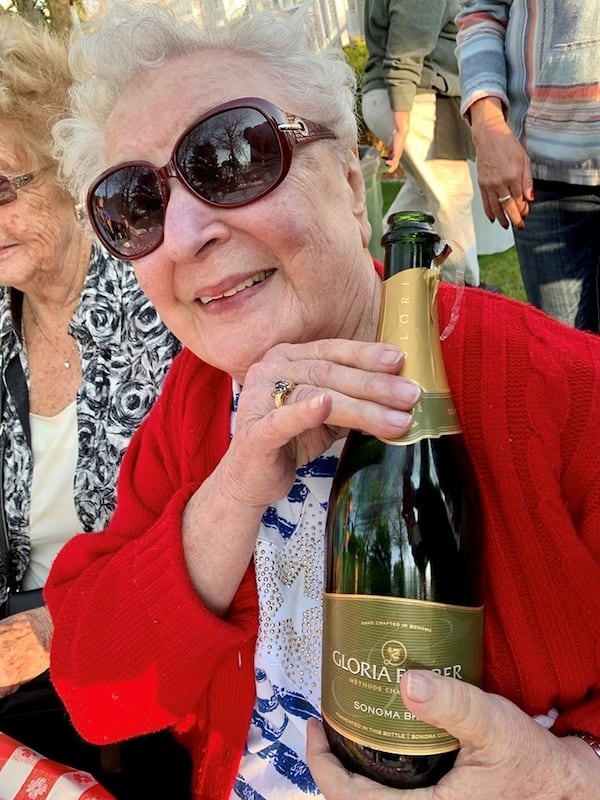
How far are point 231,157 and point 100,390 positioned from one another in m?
1.01

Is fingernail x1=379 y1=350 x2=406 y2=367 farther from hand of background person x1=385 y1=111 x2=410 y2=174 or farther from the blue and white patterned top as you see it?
hand of background person x1=385 y1=111 x2=410 y2=174

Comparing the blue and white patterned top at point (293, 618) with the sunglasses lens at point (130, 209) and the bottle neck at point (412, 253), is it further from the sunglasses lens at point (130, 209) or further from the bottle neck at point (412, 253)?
the sunglasses lens at point (130, 209)

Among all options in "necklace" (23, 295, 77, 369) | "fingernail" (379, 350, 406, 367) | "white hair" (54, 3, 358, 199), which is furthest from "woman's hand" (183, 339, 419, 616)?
"necklace" (23, 295, 77, 369)

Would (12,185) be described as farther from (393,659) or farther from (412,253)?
(393,659)

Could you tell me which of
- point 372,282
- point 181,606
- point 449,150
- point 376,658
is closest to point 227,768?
point 181,606

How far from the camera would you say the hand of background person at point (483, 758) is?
0.81 m

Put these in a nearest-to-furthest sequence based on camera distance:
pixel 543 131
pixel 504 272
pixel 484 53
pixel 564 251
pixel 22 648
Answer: pixel 22 648
pixel 543 131
pixel 484 53
pixel 564 251
pixel 504 272

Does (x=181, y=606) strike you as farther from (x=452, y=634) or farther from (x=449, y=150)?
(x=449, y=150)

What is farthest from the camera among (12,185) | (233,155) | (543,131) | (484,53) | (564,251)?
(564,251)

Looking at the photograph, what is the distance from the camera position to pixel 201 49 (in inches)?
45.8

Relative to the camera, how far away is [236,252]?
1.08 meters

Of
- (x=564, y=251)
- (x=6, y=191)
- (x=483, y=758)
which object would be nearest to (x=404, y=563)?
(x=483, y=758)

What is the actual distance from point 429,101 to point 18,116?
2616 millimetres

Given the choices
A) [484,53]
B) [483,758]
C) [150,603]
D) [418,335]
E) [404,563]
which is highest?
[484,53]
